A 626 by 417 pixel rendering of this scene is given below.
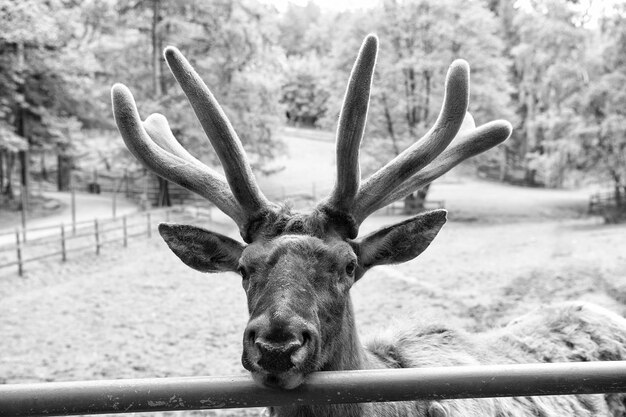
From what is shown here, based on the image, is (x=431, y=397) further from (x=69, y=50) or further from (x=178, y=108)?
(x=69, y=50)

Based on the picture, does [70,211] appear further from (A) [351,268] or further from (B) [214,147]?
(A) [351,268]

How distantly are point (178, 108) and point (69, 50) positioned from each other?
5.26 m

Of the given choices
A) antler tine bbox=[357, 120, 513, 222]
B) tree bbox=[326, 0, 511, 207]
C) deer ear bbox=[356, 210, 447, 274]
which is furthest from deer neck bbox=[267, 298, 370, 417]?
tree bbox=[326, 0, 511, 207]

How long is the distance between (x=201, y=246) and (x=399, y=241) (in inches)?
43.2

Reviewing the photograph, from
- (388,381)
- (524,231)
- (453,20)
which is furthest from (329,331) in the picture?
(453,20)

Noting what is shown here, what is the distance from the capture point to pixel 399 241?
3.10m

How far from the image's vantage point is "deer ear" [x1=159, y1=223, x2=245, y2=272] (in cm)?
315

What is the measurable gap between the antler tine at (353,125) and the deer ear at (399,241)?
9.4 inches

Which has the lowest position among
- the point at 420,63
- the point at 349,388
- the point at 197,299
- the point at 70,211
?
the point at 70,211

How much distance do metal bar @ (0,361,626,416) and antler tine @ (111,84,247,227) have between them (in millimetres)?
1316

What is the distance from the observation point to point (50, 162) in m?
40.9

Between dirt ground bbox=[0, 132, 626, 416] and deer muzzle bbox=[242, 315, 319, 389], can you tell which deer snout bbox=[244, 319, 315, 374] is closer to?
deer muzzle bbox=[242, 315, 319, 389]

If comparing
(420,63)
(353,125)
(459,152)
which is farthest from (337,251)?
(420,63)

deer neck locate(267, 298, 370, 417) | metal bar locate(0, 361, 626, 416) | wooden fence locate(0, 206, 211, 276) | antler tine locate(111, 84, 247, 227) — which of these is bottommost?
wooden fence locate(0, 206, 211, 276)
